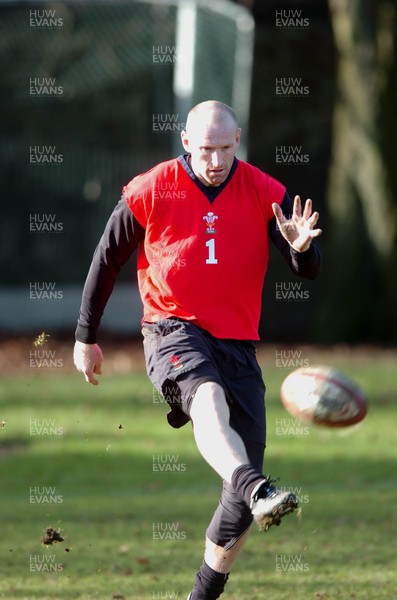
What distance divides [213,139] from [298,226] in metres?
0.61

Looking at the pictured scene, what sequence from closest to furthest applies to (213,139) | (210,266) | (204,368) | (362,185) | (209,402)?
(209,402) → (204,368) → (213,139) → (210,266) → (362,185)

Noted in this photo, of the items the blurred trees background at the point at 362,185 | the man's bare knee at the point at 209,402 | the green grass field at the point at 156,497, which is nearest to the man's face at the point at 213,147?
the man's bare knee at the point at 209,402

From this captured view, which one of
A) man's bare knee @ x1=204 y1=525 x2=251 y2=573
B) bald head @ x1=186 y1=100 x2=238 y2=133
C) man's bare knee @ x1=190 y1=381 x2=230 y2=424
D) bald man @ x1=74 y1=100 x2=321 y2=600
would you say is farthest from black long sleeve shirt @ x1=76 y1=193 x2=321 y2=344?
man's bare knee @ x1=204 y1=525 x2=251 y2=573

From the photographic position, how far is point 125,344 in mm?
21953

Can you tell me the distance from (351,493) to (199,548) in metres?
2.99

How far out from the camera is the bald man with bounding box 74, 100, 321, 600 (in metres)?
5.99

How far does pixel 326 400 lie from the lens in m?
6.35

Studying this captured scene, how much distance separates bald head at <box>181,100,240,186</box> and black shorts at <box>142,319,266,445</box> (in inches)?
31.2

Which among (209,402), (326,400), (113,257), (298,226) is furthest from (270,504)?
(113,257)

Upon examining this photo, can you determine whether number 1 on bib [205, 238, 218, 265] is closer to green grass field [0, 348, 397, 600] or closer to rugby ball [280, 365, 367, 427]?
rugby ball [280, 365, 367, 427]

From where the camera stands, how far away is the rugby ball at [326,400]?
6.34 m

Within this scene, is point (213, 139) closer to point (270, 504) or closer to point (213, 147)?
point (213, 147)

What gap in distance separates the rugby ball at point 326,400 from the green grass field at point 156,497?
3.64 feet

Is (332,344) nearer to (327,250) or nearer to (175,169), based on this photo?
(327,250)
